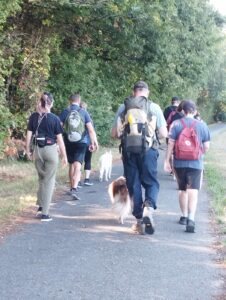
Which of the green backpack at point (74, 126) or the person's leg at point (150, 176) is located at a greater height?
the green backpack at point (74, 126)

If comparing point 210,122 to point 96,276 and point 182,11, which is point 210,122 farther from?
point 96,276

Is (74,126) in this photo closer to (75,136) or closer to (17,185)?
(75,136)

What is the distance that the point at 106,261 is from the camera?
646 cm

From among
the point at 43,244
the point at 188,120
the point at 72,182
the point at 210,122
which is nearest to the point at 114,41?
the point at 72,182

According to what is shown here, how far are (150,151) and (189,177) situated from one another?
87 cm

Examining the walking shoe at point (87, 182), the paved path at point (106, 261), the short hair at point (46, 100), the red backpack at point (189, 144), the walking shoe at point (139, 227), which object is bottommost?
the paved path at point (106, 261)

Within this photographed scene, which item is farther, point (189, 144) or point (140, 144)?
point (189, 144)

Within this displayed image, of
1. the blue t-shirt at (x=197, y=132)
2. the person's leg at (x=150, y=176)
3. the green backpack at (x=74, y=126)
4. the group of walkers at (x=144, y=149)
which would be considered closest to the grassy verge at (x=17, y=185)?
the group of walkers at (x=144, y=149)

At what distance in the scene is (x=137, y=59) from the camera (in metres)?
22.2

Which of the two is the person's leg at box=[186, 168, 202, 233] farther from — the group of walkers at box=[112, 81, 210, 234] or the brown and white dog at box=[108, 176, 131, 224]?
the brown and white dog at box=[108, 176, 131, 224]

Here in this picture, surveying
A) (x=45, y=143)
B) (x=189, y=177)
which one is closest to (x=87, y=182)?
(x=45, y=143)

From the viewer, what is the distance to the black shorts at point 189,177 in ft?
27.1

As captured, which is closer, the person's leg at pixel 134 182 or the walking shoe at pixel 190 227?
the person's leg at pixel 134 182

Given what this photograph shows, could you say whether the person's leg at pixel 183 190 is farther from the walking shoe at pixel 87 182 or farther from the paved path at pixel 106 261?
the walking shoe at pixel 87 182
